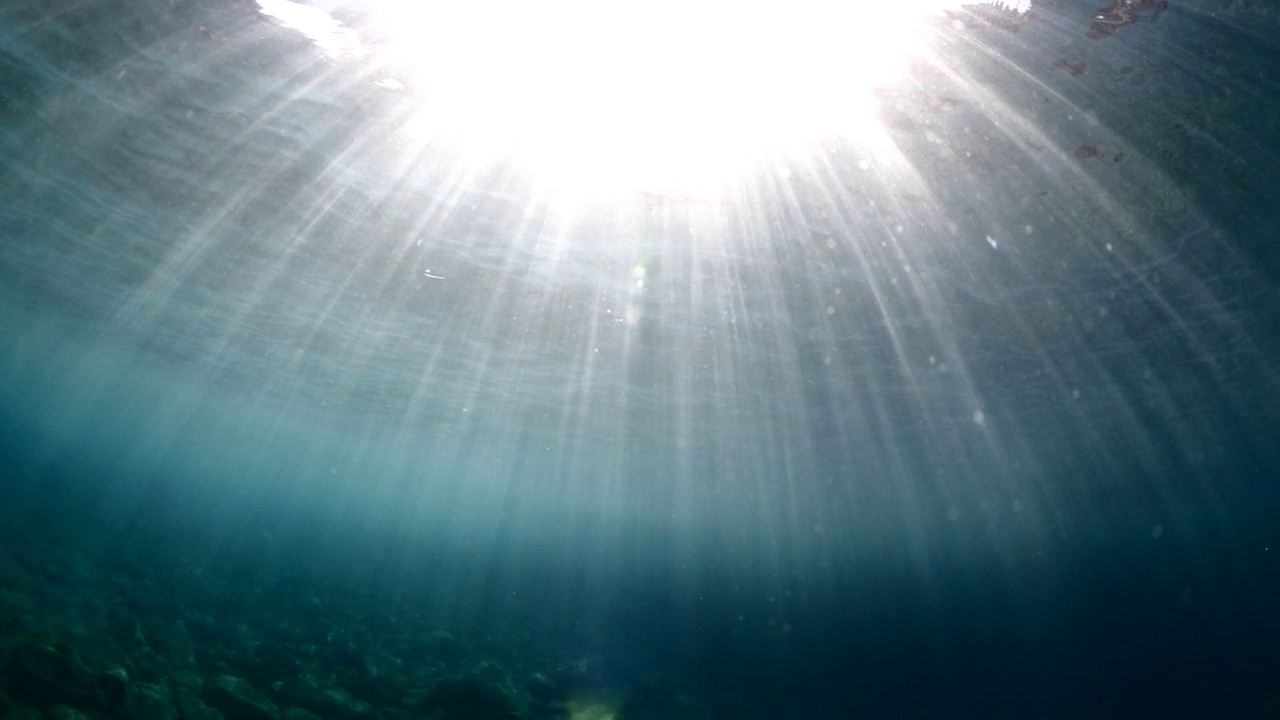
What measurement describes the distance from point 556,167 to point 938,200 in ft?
21.9

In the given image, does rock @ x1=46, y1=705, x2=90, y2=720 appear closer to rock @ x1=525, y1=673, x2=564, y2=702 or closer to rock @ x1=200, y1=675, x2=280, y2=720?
rock @ x1=200, y1=675, x2=280, y2=720

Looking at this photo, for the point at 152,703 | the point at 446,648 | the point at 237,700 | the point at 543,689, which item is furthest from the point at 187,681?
the point at 446,648

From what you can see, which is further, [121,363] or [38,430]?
[38,430]

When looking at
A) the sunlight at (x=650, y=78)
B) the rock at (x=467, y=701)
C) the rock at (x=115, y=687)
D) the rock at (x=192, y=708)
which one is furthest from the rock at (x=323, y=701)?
the sunlight at (x=650, y=78)

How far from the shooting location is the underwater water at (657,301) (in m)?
9.53

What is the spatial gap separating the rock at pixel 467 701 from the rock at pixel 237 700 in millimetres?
3068

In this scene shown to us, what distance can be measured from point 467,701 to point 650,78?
11760 mm

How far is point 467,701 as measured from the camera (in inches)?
524

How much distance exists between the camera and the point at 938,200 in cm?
1188

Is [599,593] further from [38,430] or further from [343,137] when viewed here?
[38,430]

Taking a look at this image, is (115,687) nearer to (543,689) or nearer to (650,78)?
(543,689)

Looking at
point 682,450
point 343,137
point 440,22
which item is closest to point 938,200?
point 440,22

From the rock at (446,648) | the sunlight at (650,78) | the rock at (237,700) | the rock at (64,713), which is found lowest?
the rock at (64,713)

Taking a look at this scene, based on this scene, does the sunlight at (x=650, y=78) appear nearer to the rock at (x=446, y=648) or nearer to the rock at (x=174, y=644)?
the rock at (x=174, y=644)
